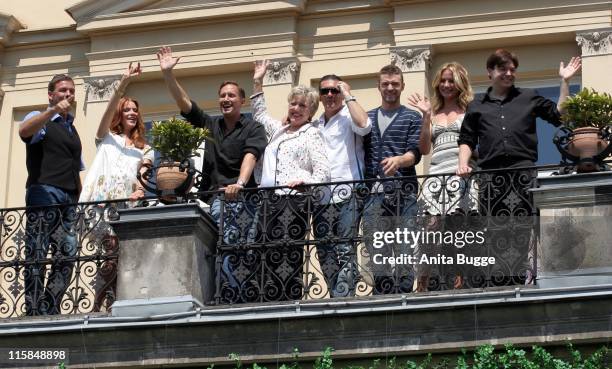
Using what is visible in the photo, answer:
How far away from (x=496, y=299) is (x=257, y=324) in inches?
75.1

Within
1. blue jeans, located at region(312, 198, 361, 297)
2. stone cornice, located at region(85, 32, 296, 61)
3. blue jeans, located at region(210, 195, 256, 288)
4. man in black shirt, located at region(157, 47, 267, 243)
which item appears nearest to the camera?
blue jeans, located at region(312, 198, 361, 297)

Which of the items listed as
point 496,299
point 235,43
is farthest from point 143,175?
point 235,43

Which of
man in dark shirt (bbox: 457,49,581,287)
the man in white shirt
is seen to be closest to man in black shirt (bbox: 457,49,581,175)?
man in dark shirt (bbox: 457,49,581,287)

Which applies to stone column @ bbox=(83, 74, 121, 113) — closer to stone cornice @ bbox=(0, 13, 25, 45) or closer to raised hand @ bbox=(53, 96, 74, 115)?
stone cornice @ bbox=(0, 13, 25, 45)

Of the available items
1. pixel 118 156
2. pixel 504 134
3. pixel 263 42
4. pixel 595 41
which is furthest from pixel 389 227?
pixel 263 42

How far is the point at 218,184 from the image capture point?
715 inches

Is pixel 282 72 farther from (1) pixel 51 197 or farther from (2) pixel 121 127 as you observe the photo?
(1) pixel 51 197

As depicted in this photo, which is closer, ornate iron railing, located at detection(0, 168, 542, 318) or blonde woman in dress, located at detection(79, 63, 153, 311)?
ornate iron railing, located at detection(0, 168, 542, 318)

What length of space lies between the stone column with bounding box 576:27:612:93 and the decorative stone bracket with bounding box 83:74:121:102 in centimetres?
495

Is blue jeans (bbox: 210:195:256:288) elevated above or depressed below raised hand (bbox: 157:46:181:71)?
below

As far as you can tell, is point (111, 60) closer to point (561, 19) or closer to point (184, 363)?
point (561, 19)

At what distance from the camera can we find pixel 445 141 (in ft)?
58.5

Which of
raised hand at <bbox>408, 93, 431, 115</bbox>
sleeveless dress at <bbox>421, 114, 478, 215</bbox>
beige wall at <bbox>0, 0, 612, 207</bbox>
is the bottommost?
sleeveless dress at <bbox>421, 114, 478, 215</bbox>

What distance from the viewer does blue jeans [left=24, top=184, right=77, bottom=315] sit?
706 inches
